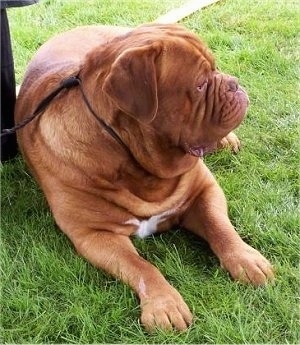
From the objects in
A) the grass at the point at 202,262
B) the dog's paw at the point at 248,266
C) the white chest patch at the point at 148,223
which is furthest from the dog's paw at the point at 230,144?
the dog's paw at the point at 248,266

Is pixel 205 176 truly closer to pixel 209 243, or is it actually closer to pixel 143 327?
pixel 209 243

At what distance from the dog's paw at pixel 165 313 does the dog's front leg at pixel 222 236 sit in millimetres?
309

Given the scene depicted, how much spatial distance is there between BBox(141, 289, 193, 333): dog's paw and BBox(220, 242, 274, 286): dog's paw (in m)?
0.29

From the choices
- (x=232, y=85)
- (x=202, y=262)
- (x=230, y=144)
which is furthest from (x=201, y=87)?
(x=230, y=144)

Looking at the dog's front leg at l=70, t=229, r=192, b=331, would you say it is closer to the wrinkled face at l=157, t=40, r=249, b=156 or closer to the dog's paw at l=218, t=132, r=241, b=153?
the wrinkled face at l=157, t=40, r=249, b=156

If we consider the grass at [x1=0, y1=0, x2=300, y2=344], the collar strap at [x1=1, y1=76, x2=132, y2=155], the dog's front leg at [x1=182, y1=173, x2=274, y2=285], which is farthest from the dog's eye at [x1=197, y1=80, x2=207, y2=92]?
the grass at [x1=0, y1=0, x2=300, y2=344]

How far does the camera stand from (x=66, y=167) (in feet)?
10.0

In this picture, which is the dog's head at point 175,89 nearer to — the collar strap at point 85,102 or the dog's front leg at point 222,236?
the collar strap at point 85,102

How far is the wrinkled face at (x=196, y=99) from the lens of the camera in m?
2.70

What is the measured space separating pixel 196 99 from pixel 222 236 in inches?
25.6

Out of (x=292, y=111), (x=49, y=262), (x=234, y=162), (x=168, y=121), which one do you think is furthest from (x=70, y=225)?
(x=292, y=111)

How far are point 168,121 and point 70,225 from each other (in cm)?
72

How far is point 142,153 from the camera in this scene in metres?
2.87

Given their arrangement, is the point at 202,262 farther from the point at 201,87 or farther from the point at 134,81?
the point at 134,81
